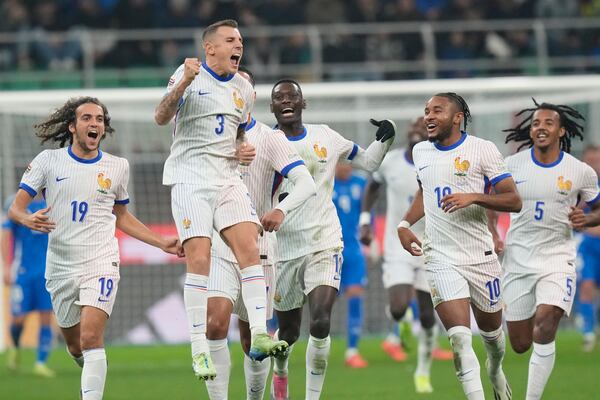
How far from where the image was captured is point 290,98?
10281 mm

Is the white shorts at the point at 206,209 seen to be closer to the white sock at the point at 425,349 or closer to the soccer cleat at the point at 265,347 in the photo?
the soccer cleat at the point at 265,347

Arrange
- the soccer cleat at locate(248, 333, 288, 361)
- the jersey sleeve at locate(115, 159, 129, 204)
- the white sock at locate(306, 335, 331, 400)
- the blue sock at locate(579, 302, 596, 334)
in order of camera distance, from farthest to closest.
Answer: the blue sock at locate(579, 302, 596, 334) < the white sock at locate(306, 335, 331, 400) < the jersey sleeve at locate(115, 159, 129, 204) < the soccer cleat at locate(248, 333, 288, 361)

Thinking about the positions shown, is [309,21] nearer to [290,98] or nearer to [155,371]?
[155,371]

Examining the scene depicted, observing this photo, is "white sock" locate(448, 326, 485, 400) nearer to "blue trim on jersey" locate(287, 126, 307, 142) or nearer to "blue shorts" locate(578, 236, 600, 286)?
"blue trim on jersey" locate(287, 126, 307, 142)

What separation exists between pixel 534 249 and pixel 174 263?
9.71 meters

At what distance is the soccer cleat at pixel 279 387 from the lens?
10336 millimetres

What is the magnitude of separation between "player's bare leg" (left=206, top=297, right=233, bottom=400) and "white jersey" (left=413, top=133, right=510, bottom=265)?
165cm

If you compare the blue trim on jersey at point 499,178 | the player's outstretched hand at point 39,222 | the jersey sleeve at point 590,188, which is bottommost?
the player's outstretched hand at point 39,222

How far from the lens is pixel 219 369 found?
9391mm

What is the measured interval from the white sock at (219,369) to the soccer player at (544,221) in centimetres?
258

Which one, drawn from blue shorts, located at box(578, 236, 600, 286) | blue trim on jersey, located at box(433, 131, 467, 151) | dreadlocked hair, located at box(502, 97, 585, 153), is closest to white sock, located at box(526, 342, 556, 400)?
→ blue trim on jersey, located at box(433, 131, 467, 151)

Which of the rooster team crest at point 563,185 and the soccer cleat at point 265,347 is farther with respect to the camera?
the rooster team crest at point 563,185

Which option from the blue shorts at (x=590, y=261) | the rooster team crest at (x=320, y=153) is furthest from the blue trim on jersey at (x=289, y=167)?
the blue shorts at (x=590, y=261)

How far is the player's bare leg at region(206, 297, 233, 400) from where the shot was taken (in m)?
9.33
